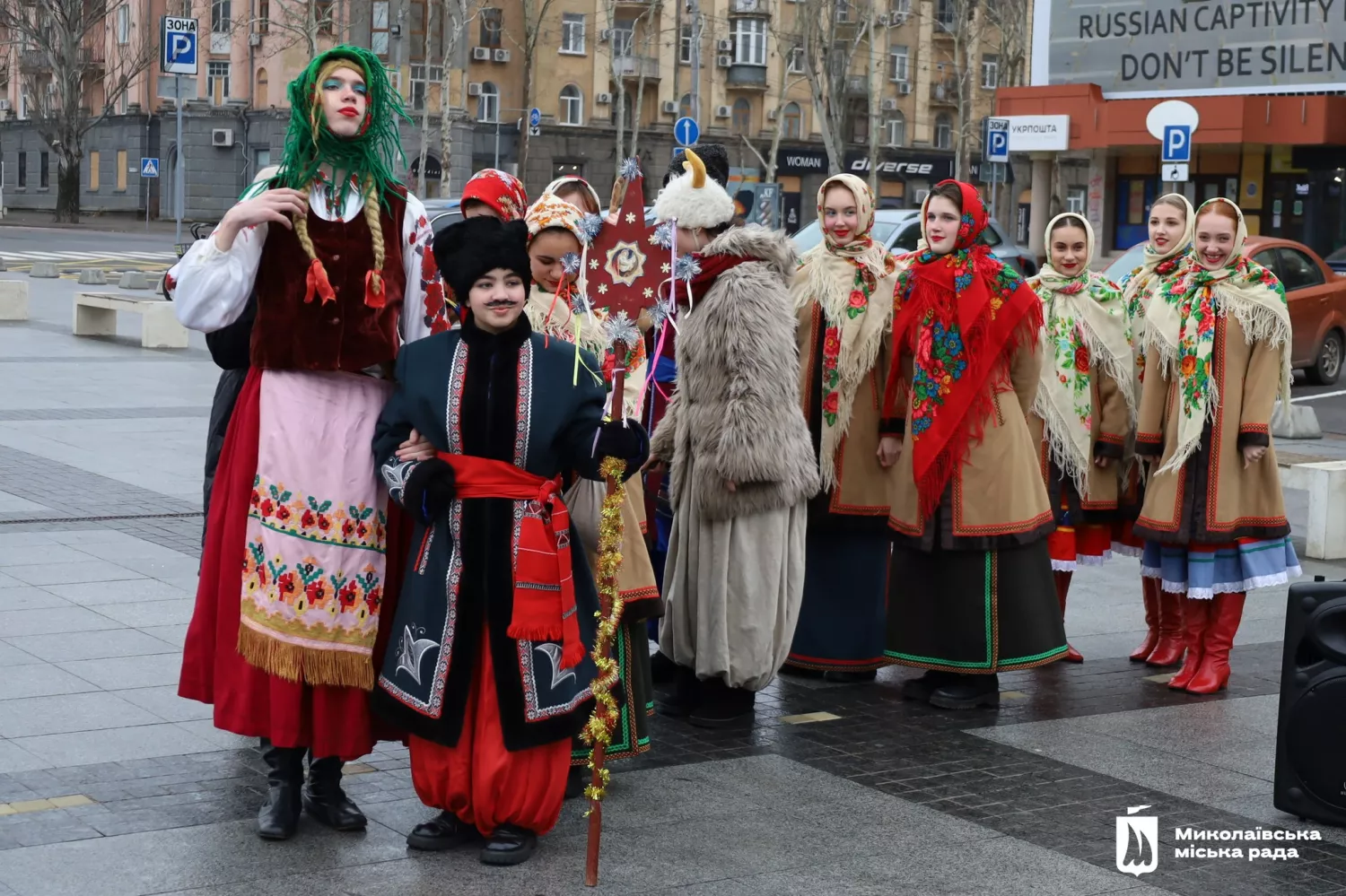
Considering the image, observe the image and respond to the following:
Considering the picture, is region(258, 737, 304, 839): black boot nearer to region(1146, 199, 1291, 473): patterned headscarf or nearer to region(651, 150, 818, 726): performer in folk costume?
region(651, 150, 818, 726): performer in folk costume

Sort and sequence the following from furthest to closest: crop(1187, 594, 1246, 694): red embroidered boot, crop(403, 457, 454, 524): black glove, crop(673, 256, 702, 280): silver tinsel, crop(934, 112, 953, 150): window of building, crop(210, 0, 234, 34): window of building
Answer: crop(934, 112, 953, 150): window of building < crop(210, 0, 234, 34): window of building < crop(1187, 594, 1246, 694): red embroidered boot < crop(673, 256, 702, 280): silver tinsel < crop(403, 457, 454, 524): black glove

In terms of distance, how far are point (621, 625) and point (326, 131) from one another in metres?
1.72

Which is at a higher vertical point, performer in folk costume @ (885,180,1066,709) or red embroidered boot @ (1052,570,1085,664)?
performer in folk costume @ (885,180,1066,709)

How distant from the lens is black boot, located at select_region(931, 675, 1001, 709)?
6586 mm

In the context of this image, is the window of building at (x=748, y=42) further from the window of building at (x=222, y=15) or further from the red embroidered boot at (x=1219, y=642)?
the red embroidered boot at (x=1219, y=642)

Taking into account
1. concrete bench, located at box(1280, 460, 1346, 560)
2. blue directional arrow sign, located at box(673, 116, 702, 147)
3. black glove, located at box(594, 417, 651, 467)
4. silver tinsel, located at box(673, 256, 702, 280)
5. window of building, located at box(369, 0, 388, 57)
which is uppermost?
window of building, located at box(369, 0, 388, 57)

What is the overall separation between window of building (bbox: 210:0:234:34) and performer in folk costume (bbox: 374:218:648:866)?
53522mm

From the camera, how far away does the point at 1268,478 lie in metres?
7.06

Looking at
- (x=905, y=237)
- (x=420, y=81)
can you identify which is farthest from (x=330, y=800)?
(x=420, y=81)

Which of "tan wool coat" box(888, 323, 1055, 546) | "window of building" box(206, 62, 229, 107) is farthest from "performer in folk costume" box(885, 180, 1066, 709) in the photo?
"window of building" box(206, 62, 229, 107)

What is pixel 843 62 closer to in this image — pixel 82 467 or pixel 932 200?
pixel 82 467

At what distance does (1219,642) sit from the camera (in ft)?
23.2

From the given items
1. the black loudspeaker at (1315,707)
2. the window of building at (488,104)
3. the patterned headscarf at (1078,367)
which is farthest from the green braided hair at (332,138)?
the window of building at (488,104)

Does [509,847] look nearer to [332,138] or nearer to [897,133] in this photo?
[332,138]
